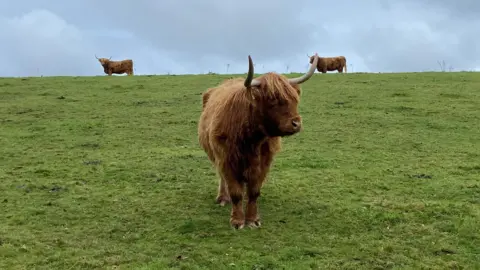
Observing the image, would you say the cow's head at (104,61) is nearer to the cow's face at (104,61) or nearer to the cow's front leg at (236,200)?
the cow's face at (104,61)

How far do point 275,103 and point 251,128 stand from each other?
467mm

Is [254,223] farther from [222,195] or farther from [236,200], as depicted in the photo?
[222,195]

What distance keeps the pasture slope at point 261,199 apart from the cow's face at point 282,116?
3.73 ft

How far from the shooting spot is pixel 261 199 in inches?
283

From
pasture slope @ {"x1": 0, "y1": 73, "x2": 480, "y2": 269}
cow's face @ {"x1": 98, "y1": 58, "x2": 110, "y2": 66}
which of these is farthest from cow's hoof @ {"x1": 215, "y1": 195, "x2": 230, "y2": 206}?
cow's face @ {"x1": 98, "y1": 58, "x2": 110, "y2": 66}

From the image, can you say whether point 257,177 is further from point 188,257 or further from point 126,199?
point 126,199

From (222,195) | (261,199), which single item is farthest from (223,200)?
(261,199)

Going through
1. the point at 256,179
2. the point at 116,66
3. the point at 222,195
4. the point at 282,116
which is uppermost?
→ the point at 116,66

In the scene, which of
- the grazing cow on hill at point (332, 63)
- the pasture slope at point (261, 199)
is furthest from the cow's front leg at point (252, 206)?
the grazing cow on hill at point (332, 63)

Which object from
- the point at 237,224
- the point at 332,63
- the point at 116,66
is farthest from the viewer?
the point at 116,66

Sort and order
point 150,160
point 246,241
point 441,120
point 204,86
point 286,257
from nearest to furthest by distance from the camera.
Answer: point 286,257
point 246,241
point 150,160
point 441,120
point 204,86

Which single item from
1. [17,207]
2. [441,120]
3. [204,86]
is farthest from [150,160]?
[204,86]

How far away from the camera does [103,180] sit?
316 inches

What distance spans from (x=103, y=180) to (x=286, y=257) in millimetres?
3814
